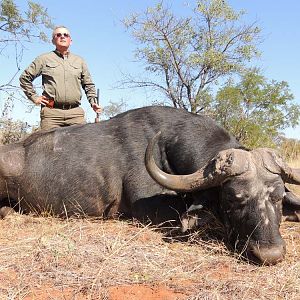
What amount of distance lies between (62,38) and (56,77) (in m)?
0.63

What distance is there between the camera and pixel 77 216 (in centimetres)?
542

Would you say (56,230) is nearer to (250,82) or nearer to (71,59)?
(71,59)

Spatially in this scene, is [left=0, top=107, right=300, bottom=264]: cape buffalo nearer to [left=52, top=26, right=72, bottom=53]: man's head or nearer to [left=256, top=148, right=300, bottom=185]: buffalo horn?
[left=256, top=148, right=300, bottom=185]: buffalo horn

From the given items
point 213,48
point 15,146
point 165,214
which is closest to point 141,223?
point 165,214

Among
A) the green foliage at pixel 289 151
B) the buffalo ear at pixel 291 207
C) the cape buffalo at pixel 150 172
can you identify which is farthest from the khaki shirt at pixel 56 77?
the green foliage at pixel 289 151

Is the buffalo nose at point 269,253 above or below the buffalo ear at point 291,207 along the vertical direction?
below

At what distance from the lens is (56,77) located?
7.14 m

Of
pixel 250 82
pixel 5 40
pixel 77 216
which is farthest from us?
pixel 250 82

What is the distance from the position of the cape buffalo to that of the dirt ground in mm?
332

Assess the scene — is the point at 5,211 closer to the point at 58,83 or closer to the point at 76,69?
the point at 58,83

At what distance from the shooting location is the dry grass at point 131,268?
10.3ft

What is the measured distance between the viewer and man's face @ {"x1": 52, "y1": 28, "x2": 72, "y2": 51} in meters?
7.24

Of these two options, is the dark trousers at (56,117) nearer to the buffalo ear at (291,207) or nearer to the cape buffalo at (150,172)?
the cape buffalo at (150,172)

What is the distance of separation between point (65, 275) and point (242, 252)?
149 cm
